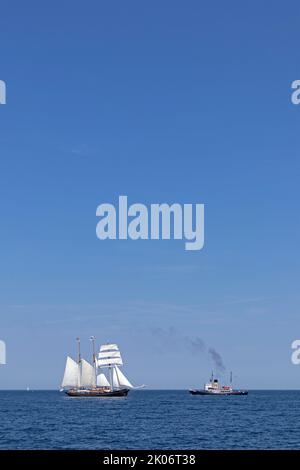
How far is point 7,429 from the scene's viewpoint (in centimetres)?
10288

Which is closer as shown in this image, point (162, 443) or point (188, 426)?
point (162, 443)
